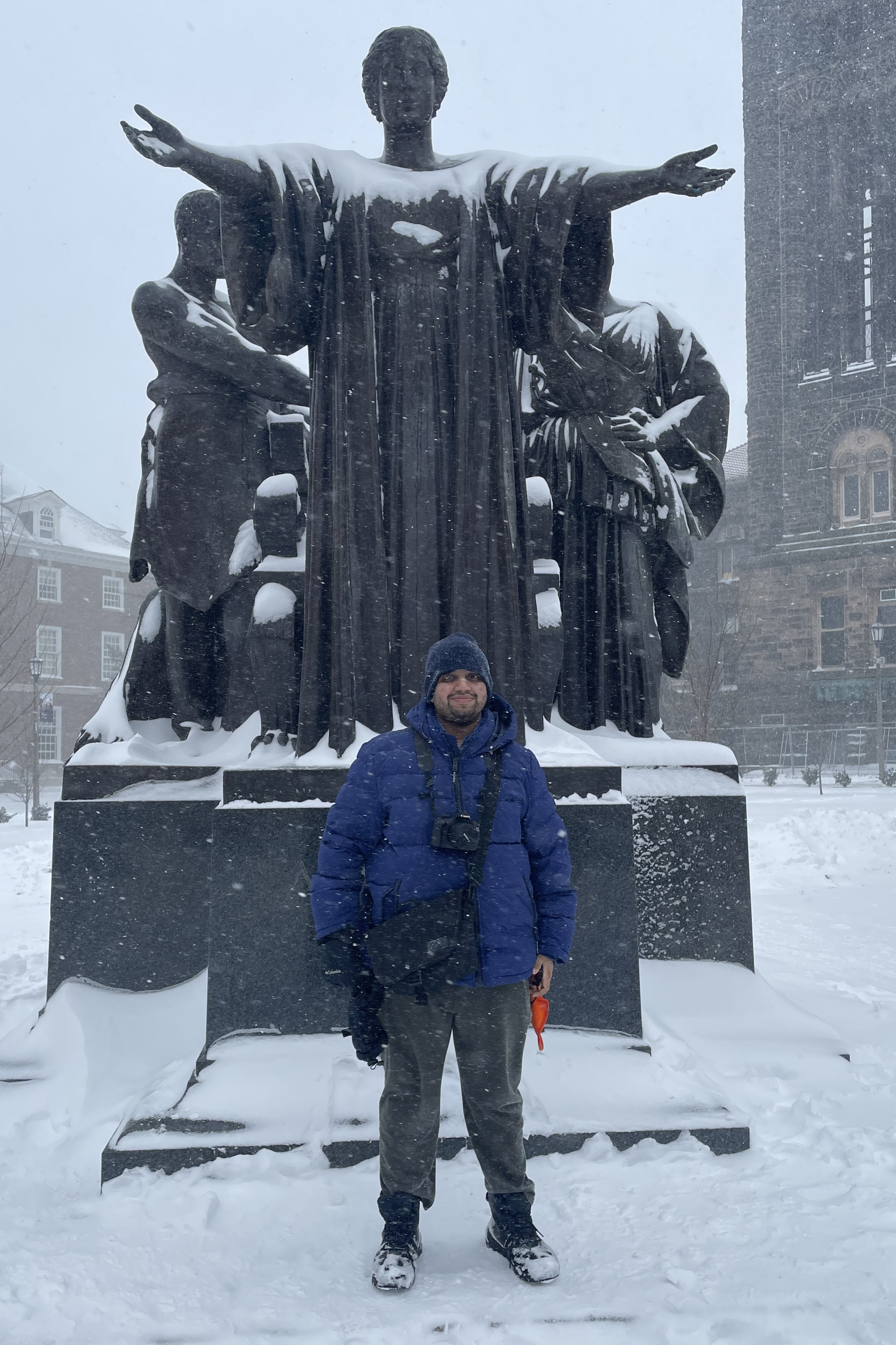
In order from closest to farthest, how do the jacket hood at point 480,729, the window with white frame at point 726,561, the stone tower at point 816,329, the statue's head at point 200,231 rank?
the jacket hood at point 480,729 → the statue's head at point 200,231 → the stone tower at point 816,329 → the window with white frame at point 726,561

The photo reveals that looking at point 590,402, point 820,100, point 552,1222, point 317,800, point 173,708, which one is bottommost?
point 552,1222

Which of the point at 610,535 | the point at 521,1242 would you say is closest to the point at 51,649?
the point at 610,535

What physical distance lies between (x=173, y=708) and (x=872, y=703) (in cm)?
3376

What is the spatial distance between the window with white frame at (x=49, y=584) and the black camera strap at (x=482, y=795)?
37.0m

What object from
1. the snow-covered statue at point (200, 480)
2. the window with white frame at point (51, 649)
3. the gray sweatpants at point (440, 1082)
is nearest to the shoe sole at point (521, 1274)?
the gray sweatpants at point (440, 1082)

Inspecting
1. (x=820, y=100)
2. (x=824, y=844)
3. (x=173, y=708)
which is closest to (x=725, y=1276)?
(x=173, y=708)

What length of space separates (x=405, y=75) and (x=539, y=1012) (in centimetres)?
354

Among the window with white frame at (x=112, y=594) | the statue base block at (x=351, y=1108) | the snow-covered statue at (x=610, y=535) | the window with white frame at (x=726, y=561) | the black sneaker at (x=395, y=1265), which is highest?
the window with white frame at (x=726, y=561)

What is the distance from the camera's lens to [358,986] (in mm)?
2600

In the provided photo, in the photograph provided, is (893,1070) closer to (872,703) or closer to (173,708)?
(173,708)

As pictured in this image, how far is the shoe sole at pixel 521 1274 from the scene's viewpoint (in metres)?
2.51

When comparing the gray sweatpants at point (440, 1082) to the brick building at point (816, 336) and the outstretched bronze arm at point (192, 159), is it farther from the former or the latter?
the brick building at point (816, 336)

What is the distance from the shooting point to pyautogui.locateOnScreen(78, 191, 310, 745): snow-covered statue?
201 inches

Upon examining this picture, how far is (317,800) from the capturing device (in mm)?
3705
